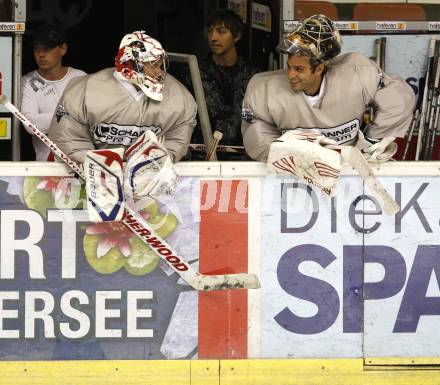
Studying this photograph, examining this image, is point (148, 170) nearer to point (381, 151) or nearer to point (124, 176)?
point (124, 176)

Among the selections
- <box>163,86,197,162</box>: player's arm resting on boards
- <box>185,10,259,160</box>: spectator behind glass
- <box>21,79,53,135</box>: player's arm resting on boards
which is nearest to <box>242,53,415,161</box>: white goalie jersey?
<box>163,86,197,162</box>: player's arm resting on boards

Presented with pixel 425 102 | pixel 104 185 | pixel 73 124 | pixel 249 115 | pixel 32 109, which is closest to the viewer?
pixel 104 185

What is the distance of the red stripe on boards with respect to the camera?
5336 mm

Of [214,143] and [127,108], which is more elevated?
[127,108]

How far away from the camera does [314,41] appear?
564 cm

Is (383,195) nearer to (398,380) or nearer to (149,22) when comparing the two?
(398,380)

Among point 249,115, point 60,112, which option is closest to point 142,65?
point 60,112

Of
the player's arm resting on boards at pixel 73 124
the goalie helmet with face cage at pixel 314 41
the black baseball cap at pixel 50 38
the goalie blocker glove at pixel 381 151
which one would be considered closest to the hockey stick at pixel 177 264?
the player's arm resting on boards at pixel 73 124

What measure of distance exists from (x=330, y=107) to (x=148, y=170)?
3.08ft

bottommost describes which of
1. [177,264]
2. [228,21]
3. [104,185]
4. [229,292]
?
[229,292]

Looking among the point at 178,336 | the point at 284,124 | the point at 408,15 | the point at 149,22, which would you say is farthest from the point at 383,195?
the point at 149,22

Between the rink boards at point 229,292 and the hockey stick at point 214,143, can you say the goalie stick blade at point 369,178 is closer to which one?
the rink boards at point 229,292

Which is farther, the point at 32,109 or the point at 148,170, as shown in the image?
the point at 32,109

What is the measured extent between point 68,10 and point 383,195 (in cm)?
517
